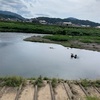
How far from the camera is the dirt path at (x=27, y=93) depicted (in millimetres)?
7601

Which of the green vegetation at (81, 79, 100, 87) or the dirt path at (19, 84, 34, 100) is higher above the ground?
the dirt path at (19, 84, 34, 100)

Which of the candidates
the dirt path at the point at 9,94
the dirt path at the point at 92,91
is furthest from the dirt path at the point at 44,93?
the dirt path at the point at 92,91

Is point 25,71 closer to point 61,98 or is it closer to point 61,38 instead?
point 61,98

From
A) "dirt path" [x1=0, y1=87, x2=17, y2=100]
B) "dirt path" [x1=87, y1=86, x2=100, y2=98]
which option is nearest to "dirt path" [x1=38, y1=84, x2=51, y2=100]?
"dirt path" [x1=0, y1=87, x2=17, y2=100]

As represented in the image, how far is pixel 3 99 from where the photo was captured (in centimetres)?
729

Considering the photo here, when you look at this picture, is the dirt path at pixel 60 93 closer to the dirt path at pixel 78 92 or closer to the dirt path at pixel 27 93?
the dirt path at pixel 78 92

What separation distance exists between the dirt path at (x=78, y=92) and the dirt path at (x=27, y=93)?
1.72m

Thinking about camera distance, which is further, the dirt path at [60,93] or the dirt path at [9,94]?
the dirt path at [60,93]

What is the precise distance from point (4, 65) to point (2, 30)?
38828 millimetres

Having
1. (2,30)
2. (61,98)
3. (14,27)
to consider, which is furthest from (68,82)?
(14,27)

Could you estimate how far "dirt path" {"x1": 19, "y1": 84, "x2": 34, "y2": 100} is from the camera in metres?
7.60

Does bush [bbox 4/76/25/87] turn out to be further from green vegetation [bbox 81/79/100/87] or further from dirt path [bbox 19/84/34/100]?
green vegetation [bbox 81/79/100/87]

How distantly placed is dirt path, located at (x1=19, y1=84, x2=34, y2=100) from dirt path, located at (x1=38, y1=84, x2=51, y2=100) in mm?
A: 317

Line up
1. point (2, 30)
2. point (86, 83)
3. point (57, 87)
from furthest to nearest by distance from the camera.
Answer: point (2, 30), point (86, 83), point (57, 87)
